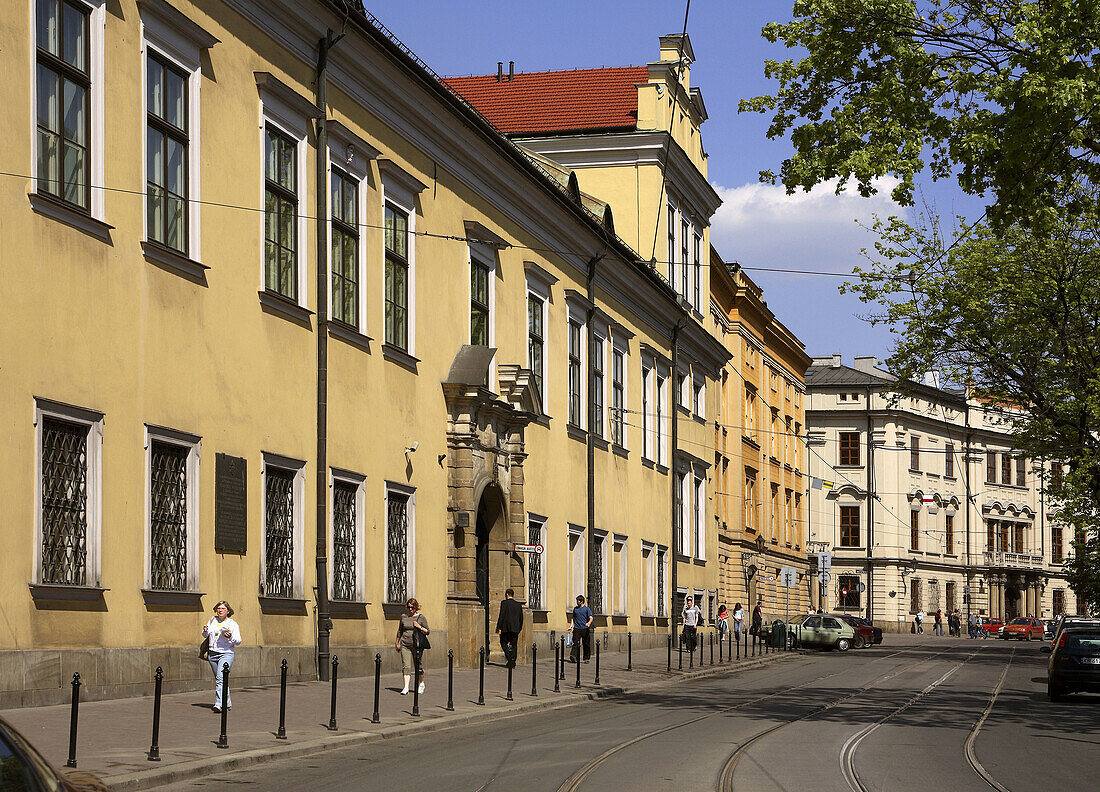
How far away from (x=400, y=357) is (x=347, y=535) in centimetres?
378

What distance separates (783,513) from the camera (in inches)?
3009

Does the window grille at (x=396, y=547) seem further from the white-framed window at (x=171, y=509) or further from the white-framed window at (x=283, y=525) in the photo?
the white-framed window at (x=171, y=509)

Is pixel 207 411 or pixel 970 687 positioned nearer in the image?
pixel 207 411

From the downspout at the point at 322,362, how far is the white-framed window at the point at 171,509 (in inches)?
145

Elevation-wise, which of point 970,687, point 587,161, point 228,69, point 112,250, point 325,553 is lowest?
point 970,687

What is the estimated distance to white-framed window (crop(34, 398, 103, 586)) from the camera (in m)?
16.3

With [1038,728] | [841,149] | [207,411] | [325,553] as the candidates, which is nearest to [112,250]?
[207,411]

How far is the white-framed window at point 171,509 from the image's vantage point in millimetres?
18531

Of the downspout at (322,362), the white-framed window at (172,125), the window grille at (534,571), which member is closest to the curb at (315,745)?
the downspout at (322,362)

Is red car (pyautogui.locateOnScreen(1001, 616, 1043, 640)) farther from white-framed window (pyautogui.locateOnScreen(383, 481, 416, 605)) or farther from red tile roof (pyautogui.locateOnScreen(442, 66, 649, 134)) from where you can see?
white-framed window (pyautogui.locateOnScreen(383, 481, 416, 605))

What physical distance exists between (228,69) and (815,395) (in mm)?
86477

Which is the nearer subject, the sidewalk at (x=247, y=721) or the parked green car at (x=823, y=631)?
the sidewalk at (x=247, y=721)

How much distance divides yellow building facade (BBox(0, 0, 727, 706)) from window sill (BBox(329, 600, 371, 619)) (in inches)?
1.5

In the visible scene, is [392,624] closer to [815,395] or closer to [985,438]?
[815,395]
